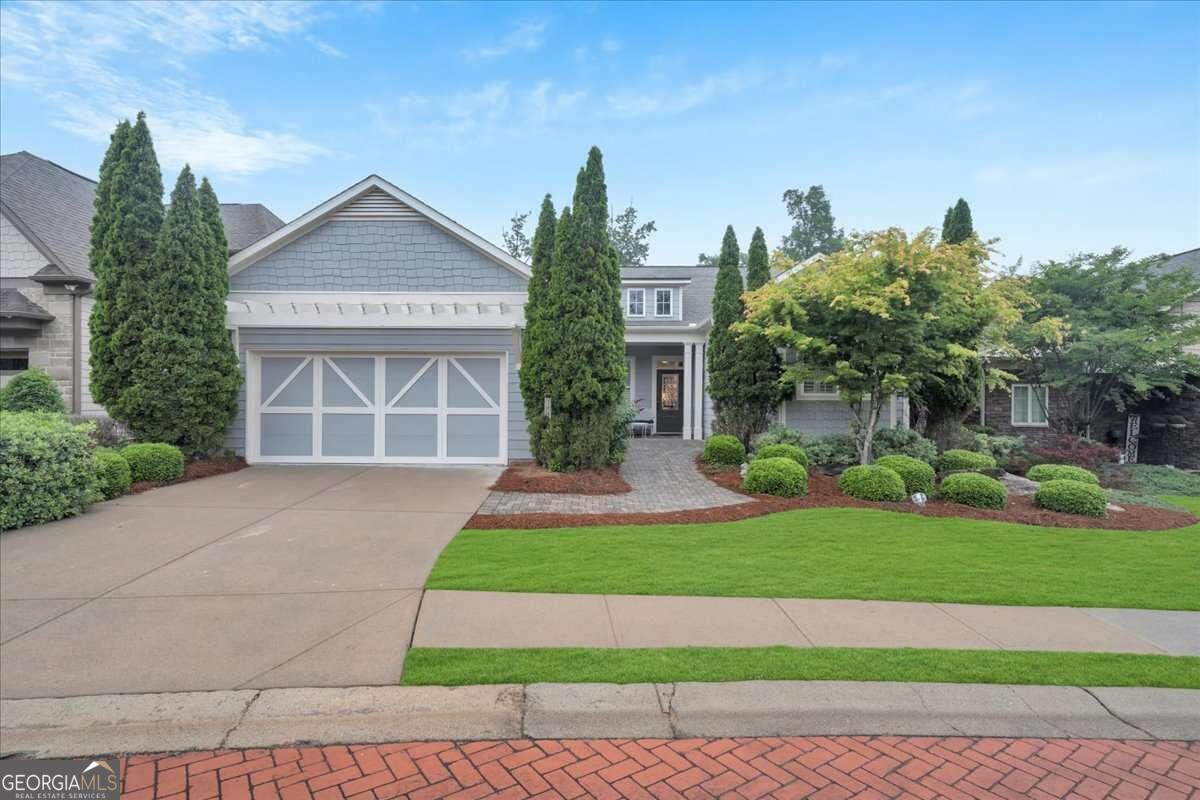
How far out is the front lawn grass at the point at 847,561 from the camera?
482 centimetres

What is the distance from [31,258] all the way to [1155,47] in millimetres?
23521

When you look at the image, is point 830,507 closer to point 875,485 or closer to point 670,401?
point 875,485

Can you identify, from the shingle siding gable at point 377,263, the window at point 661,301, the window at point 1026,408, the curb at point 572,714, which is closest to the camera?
the curb at point 572,714

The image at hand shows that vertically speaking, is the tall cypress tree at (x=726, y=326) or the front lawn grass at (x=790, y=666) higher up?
the tall cypress tree at (x=726, y=326)

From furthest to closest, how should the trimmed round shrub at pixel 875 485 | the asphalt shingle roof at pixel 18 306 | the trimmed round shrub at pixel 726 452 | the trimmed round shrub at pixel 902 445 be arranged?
1. the asphalt shingle roof at pixel 18 306
2. the trimmed round shrub at pixel 726 452
3. the trimmed round shrub at pixel 902 445
4. the trimmed round shrub at pixel 875 485

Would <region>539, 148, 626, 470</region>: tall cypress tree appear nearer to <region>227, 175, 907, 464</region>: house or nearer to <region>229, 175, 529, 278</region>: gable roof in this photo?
<region>227, 175, 907, 464</region>: house

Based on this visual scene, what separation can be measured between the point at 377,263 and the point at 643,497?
7649 mm

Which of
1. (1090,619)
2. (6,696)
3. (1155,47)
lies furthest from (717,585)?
(1155,47)

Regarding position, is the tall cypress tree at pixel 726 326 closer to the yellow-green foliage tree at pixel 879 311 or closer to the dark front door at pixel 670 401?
the yellow-green foliage tree at pixel 879 311

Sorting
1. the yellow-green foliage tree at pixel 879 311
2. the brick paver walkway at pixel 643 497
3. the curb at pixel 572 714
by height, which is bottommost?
the curb at pixel 572 714

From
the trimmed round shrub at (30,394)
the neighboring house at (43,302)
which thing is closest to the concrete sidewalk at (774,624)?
the trimmed round shrub at (30,394)

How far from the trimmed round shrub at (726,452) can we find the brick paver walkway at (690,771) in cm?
869

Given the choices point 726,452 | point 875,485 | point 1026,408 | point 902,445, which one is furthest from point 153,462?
point 1026,408

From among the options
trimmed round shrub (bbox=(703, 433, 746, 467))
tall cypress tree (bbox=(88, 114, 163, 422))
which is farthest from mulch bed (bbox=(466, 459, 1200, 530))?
tall cypress tree (bbox=(88, 114, 163, 422))
